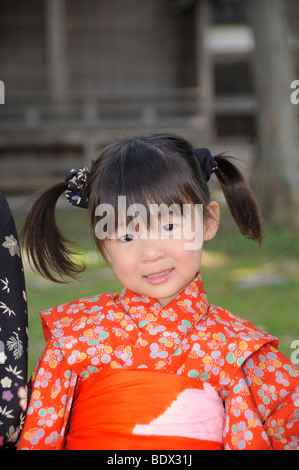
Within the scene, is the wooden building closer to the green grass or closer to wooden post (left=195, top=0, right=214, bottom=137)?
wooden post (left=195, top=0, right=214, bottom=137)

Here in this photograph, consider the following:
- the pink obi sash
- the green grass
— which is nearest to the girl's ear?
the pink obi sash

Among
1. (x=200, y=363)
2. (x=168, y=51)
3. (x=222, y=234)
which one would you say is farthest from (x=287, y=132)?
(x=200, y=363)

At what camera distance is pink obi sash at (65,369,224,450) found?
1471mm

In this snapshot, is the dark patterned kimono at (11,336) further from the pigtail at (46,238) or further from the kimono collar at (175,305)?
the kimono collar at (175,305)

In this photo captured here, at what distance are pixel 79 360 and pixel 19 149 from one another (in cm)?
740

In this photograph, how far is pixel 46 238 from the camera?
1.87 m

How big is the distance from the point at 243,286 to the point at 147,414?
290 cm

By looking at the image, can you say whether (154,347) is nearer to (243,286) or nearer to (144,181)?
(144,181)

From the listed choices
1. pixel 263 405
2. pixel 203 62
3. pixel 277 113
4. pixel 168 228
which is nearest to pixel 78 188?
pixel 168 228

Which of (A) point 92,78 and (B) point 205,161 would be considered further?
(A) point 92,78

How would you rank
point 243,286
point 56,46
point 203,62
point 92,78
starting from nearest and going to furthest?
point 243,286
point 56,46
point 203,62
point 92,78

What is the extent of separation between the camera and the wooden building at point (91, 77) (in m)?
8.44

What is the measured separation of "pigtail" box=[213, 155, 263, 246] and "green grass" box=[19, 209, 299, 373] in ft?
2.19

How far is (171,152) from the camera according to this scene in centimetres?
170
